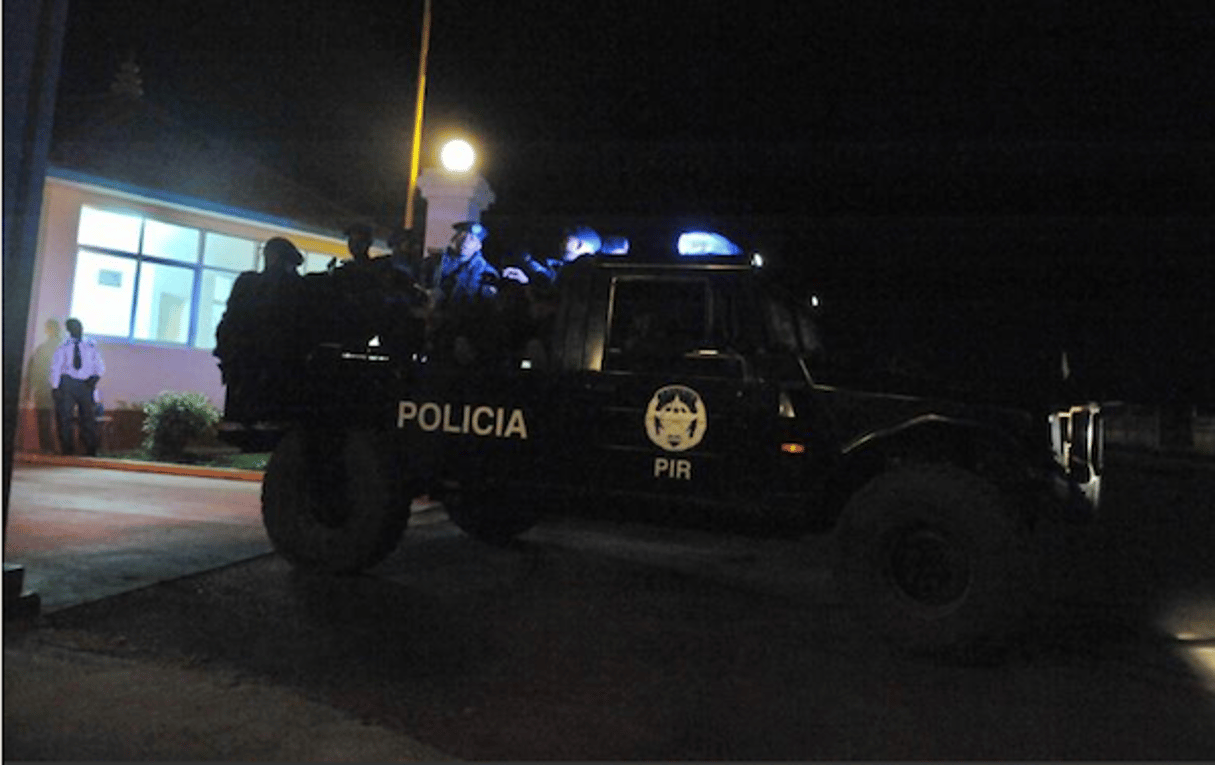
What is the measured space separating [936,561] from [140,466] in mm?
8889

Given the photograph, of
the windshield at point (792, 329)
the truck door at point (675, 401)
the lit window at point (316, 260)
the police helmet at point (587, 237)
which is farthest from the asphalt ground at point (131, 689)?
the lit window at point (316, 260)

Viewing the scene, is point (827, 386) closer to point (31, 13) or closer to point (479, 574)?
point (479, 574)

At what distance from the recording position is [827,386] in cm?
518

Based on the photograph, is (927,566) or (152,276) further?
(152,276)

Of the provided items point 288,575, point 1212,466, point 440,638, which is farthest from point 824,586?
point 1212,466

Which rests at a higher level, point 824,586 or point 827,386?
point 827,386

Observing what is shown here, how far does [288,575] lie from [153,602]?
1069 mm

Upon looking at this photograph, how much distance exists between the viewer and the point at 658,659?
15.2 feet

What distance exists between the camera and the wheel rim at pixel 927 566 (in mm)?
4814

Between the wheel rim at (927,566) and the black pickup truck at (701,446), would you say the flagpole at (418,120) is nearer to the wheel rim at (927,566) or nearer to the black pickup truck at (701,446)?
the black pickup truck at (701,446)

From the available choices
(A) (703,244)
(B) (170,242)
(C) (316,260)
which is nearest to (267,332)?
(A) (703,244)

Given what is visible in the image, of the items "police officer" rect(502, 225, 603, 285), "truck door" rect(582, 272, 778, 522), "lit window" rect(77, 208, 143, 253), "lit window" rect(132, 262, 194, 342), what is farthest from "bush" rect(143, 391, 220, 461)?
"truck door" rect(582, 272, 778, 522)

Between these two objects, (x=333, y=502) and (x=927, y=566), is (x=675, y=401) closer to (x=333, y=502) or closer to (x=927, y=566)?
(x=927, y=566)

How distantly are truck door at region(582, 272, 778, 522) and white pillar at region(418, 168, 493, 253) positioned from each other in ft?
15.5
